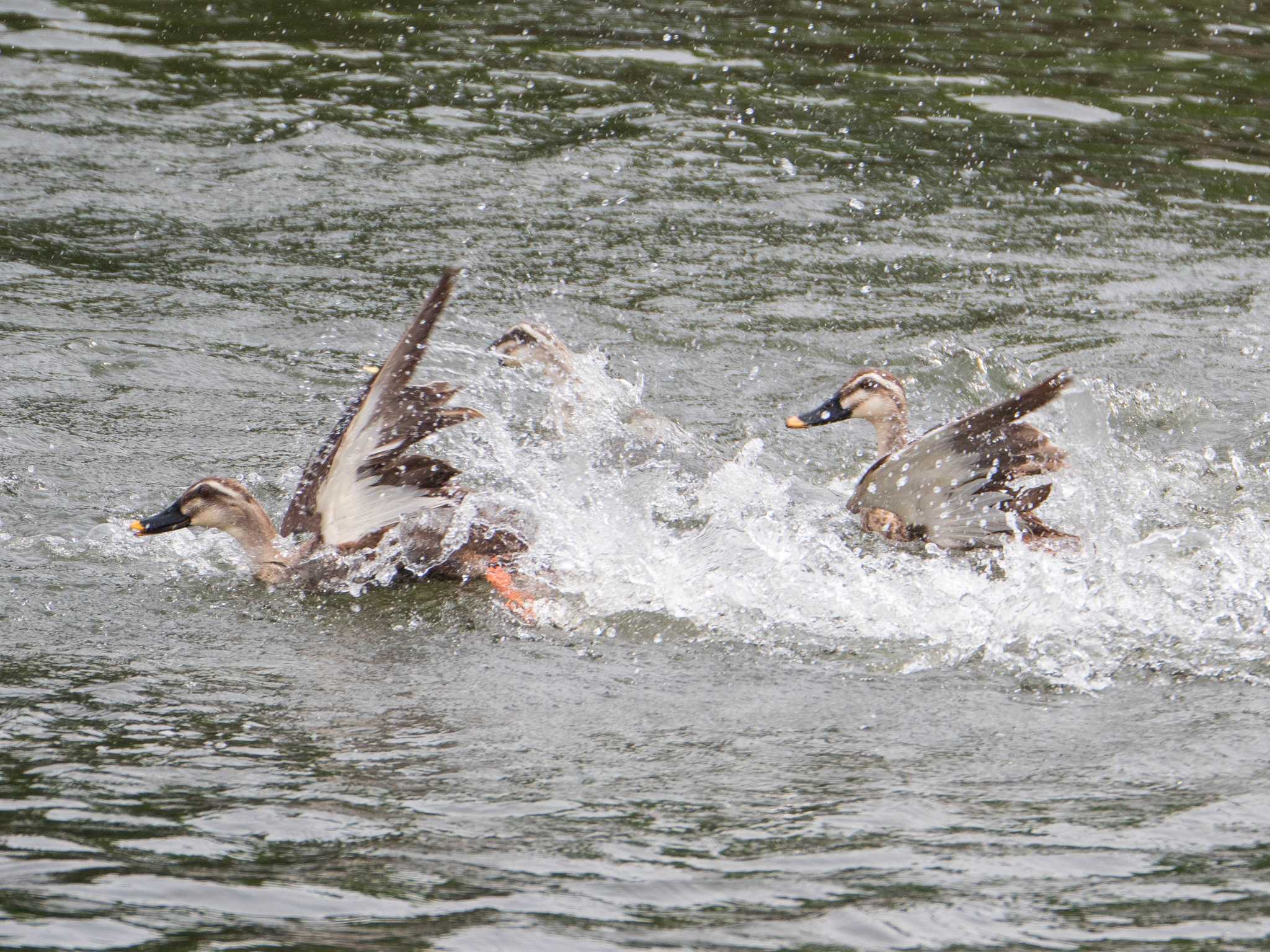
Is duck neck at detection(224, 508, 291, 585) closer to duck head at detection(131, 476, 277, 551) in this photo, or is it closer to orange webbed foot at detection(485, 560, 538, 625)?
duck head at detection(131, 476, 277, 551)

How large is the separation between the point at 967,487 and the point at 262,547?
10.7ft

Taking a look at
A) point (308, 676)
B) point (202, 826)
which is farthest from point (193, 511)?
point (202, 826)

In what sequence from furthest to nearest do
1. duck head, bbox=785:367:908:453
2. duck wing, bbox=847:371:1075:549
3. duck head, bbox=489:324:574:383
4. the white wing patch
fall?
duck head, bbox=489:324:574:383
duck head, bbox=785:367:908:453
duck wing, bbox=847:371:1075:549
the white wing patch

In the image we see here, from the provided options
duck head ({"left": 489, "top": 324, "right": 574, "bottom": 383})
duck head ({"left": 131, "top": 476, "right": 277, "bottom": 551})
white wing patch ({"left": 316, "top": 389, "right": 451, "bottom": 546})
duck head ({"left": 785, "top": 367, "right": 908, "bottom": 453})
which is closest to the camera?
white wing patch ({"left": 316, "top": 389, "right": 451, "bottom": 546})

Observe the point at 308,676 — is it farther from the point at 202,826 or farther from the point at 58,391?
the point at 58,391

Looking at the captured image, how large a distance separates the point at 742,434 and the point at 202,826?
500 cm

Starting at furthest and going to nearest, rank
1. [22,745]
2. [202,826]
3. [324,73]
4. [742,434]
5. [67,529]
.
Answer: [324,73] → [742,434] → [67,529] → [22,745] → [202,826]

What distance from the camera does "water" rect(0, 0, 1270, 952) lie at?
4.66 metres

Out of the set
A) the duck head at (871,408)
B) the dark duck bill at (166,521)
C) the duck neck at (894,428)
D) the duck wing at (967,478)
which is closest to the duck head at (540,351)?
the duck head at (871,408)

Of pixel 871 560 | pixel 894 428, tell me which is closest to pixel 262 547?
pixel 871 560

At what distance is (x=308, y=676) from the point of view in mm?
6180

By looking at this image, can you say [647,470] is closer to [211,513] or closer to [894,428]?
[894,428]

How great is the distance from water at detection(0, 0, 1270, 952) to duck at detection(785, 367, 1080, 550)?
0.65 feet

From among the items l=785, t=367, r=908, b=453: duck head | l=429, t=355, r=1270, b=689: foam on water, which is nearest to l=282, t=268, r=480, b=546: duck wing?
l=429, t=355, r=1270, b=689: foam on water
